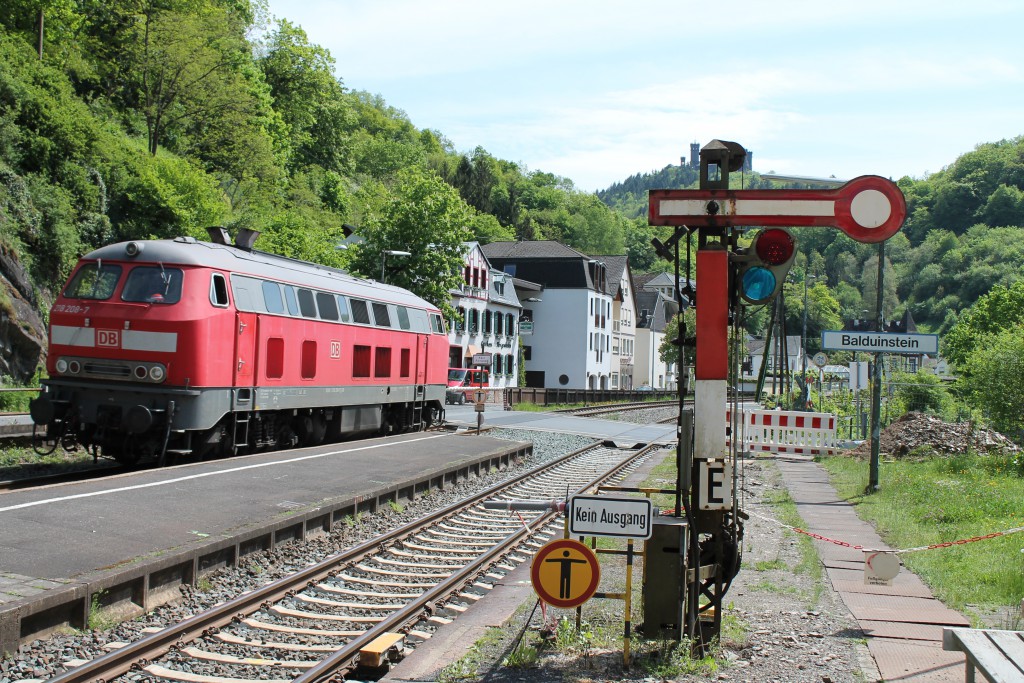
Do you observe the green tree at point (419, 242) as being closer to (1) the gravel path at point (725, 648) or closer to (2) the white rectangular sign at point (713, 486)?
(1) the gravel path at point (725, 648)

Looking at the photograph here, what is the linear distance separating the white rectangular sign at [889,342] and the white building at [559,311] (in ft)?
A: 187

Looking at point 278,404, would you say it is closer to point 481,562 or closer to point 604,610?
point 481,562

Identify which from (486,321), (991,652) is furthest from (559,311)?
(991,652)

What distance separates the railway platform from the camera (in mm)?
7801

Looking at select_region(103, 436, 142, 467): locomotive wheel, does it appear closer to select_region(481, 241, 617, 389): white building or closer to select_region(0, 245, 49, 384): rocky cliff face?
select_region(0, 245, 49, 384): rocky cliff face

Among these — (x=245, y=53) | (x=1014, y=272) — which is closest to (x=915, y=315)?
(x=1014, y=272)

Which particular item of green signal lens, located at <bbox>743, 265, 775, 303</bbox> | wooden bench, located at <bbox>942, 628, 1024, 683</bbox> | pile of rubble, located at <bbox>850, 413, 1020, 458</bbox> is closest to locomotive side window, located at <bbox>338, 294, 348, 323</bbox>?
pile of rubble, located at <bbox>850, 413, 1020, 458</bbox>

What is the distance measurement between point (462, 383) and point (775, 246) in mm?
48716

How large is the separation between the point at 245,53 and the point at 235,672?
2301 inches

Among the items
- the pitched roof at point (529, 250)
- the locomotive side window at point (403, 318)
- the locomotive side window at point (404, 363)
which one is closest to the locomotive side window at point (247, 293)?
the locomotive side window at point (403, 318)

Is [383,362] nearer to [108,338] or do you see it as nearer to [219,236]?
[219,236]

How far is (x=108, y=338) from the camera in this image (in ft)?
51.0

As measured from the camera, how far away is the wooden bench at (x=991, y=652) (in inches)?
207

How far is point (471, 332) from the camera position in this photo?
61.3 meters
